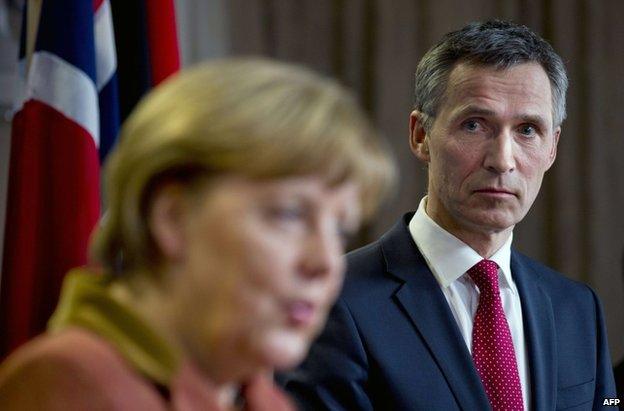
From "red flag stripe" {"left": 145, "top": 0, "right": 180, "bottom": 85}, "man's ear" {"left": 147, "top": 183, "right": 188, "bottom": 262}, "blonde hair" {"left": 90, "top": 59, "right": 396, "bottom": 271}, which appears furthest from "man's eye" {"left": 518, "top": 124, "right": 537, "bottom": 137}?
"man's ear" {"left": 147, "top": 183, "right": 188, "bottom": 262}

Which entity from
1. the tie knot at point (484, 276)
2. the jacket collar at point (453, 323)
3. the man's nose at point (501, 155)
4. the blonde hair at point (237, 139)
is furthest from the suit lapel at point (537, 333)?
the blonde hair at point (237, 139)

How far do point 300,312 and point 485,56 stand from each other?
1454mm

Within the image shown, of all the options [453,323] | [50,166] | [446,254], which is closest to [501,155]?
[446,254]

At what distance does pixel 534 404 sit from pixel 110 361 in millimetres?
1339

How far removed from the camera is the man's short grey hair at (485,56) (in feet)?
7.31

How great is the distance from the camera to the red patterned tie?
6.68 feet

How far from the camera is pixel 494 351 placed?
2.06 meters

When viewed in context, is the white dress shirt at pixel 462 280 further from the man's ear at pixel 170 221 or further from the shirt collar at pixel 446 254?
the man's ear at pixel 170 221

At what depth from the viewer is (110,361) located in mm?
884

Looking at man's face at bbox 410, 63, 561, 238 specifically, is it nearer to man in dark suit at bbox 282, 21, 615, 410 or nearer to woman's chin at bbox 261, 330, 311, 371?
man in dark suit at bbox 282, 21, 615, 410

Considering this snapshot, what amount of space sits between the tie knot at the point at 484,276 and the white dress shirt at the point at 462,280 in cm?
1

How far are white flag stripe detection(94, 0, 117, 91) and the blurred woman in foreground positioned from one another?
4.65ft

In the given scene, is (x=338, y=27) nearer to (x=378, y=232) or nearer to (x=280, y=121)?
(x=378, y=232)

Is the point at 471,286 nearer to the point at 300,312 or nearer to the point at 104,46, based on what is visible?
the point at 104,46
